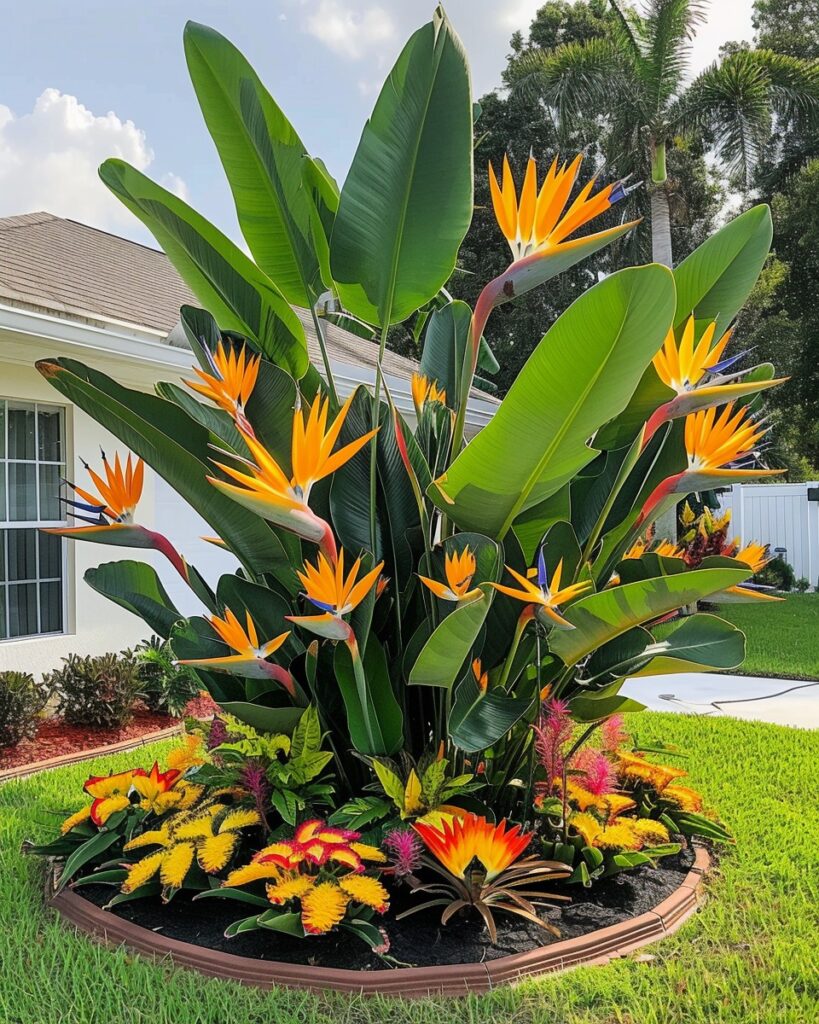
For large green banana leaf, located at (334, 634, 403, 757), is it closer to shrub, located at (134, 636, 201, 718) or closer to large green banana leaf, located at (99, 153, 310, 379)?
large green banana leaf, located at (99, 153, 310, 379)

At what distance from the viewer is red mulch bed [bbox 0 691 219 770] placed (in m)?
5.03

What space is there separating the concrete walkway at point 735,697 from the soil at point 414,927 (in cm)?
353

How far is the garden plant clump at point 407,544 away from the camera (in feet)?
7.88

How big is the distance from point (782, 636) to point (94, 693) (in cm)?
752

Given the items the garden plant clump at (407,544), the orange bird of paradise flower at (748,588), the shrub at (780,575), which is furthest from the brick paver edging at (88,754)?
the shrub at (780,575)

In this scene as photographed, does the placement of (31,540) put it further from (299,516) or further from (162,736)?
(299,516)

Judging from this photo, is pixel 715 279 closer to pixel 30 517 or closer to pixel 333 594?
pixel 333 594

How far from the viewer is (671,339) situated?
2.61m

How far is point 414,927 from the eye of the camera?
2633 mm

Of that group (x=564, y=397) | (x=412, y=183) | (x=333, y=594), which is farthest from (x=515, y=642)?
(x=412, y=183)

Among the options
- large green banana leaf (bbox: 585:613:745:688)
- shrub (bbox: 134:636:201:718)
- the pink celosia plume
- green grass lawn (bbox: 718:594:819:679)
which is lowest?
green grass lawn (bbox: 718:594:819:679)

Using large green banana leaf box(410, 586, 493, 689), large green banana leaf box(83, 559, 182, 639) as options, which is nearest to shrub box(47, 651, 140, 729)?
large green banana leaf box(83, 559, 182, 639)

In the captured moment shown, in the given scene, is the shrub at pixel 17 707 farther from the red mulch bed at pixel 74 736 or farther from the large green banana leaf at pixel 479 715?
the large green banana leaf at pixel 479 715

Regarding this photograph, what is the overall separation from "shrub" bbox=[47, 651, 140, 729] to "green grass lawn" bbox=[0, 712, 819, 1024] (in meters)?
2.32
